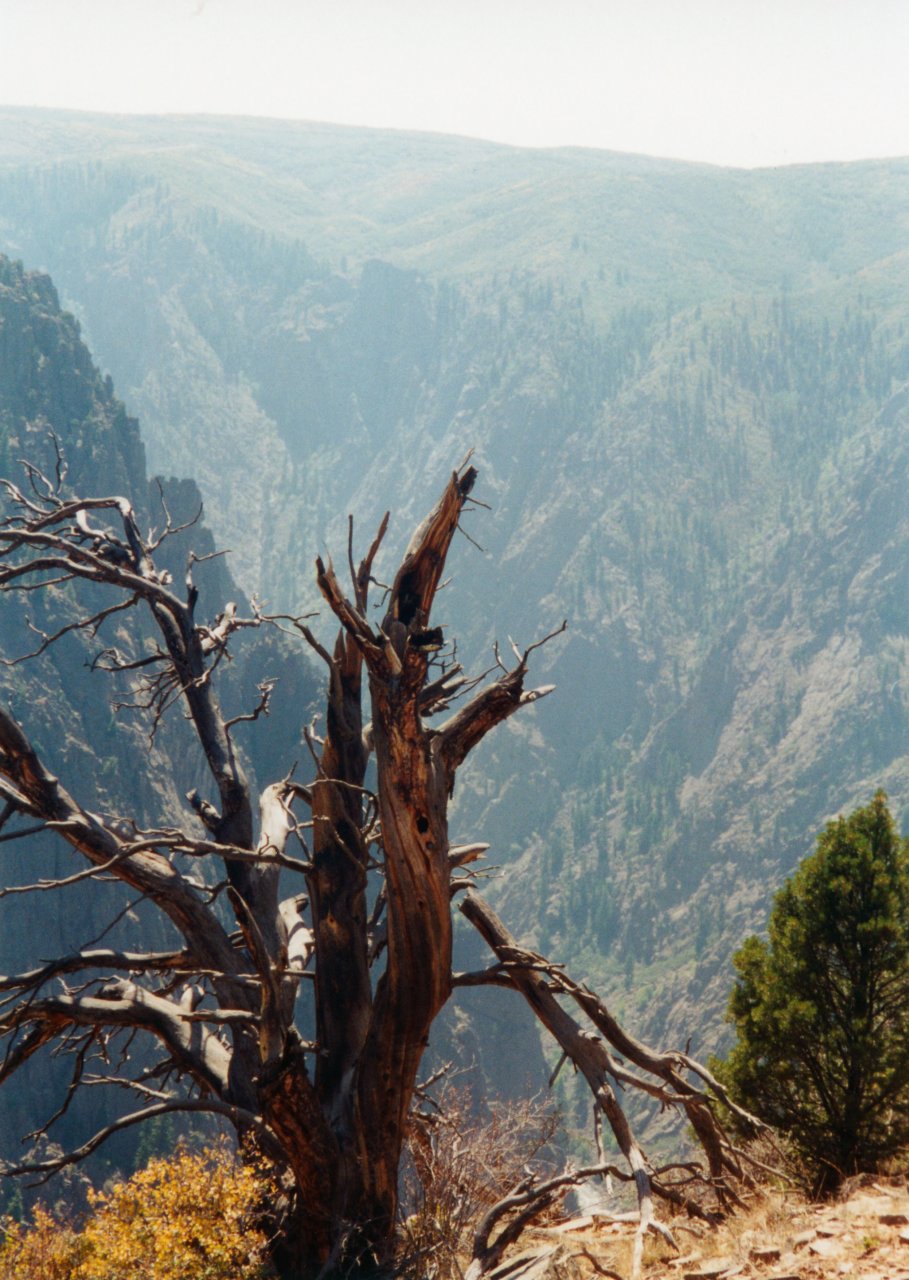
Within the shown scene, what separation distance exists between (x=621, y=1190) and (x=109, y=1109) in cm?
12894

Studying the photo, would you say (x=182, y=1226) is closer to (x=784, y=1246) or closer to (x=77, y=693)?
(x=784, y=1246)

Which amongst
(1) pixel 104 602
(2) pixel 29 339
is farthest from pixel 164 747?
(2) pixel 29 339

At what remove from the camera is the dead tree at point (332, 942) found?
8727mm

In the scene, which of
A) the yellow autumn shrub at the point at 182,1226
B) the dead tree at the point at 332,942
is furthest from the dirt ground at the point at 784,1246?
the yellow autumn shrub at the point at 182,1226

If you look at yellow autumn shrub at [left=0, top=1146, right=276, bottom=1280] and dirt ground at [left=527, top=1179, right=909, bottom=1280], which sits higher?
yellow autumn shrub at [left=0, top=1146, right=276, bottom=1280]

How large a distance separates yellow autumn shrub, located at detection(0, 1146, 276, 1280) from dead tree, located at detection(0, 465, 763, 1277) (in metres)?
0.36

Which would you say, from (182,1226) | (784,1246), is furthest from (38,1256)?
(784,1246)

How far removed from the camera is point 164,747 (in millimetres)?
158375

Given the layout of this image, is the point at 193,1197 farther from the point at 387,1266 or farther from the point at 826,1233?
the point at 826,1233

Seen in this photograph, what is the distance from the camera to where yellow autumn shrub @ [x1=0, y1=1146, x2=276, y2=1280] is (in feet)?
28.7

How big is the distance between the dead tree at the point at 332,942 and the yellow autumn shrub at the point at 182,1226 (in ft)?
1.18

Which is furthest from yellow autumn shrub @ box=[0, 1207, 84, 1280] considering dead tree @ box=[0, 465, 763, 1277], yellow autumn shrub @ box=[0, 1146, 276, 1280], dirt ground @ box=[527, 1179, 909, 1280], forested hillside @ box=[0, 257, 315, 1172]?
forested hillside @ box=[0, 257, 315, 1172]

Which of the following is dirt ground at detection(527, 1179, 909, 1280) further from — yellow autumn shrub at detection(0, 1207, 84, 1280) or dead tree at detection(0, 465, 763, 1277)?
yellow autumn shrub at detection(0, 1207, 84, 1280)

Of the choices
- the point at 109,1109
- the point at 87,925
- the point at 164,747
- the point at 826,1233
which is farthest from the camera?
the point at 164,747
